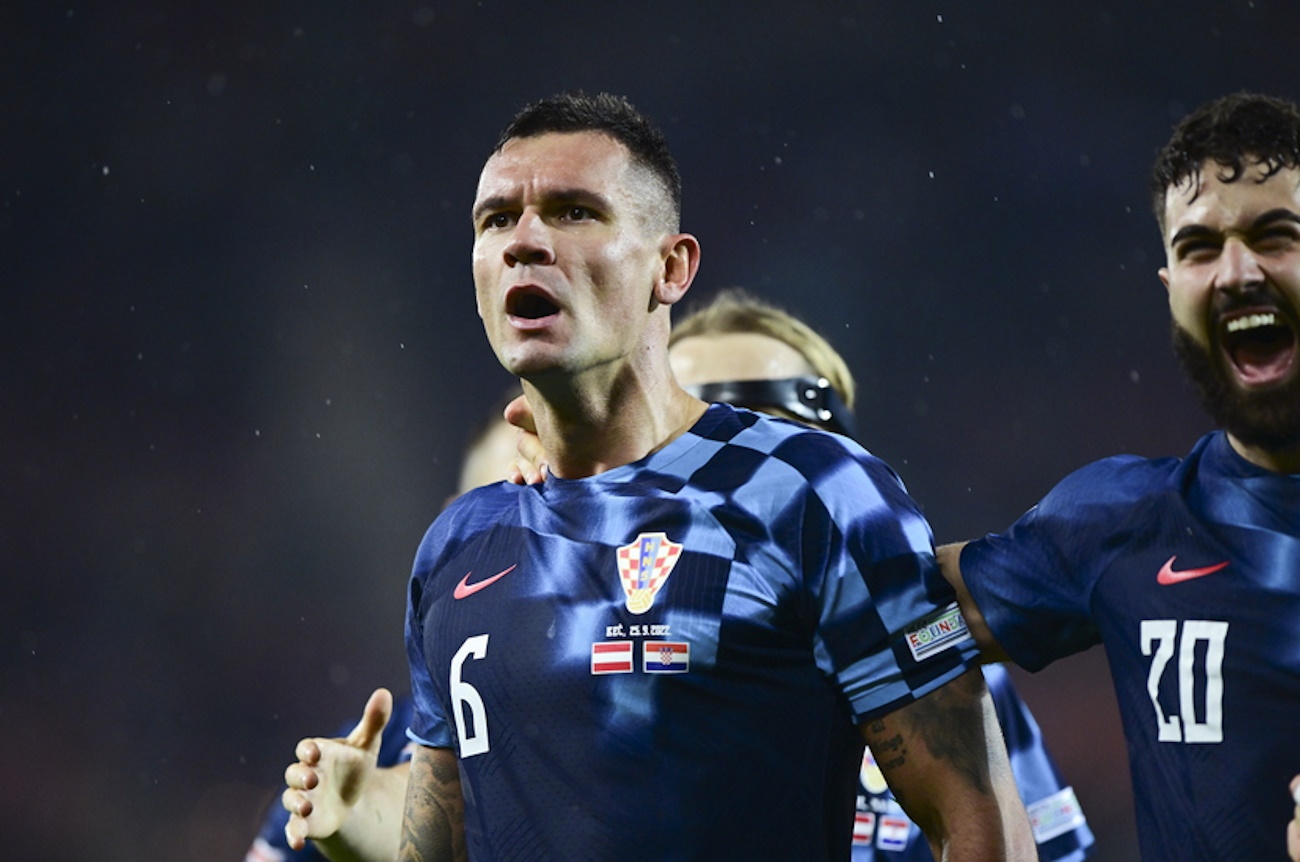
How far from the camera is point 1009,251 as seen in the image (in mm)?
8016

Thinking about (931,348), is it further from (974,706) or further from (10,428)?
(974,706)

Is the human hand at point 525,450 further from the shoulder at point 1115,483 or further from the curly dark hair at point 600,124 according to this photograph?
the shoulder at point 1115,483

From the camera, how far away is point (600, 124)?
2658 millimetres

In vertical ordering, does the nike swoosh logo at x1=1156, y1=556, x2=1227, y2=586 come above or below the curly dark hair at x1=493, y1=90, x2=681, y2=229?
below

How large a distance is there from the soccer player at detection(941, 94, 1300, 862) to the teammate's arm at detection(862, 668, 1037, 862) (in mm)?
304

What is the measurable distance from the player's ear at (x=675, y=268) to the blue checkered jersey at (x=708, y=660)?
0.34 metres

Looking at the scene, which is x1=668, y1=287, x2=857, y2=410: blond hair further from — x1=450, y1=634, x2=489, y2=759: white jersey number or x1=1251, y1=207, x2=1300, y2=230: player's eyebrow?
x1=450, y1=634, x2=489, y2=759: white jersey number

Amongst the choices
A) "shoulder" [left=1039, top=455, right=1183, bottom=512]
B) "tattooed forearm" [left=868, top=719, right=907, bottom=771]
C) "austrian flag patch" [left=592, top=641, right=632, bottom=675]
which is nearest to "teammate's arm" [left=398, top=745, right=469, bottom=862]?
"austrian flag patch" [left=592, top=641, right=632, bottom=675]

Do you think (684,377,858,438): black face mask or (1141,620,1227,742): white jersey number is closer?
(1141,620,1227,742): white jersey number

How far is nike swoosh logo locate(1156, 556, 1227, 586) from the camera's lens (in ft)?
8.11

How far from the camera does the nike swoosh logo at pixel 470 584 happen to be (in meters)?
2.55

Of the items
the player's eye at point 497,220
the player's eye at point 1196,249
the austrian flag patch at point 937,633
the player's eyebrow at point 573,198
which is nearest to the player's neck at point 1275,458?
the player's eye at point 1196,249

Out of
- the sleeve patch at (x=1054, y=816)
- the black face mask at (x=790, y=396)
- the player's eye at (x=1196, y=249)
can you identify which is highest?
the player's eye at (x=1196, y=249)

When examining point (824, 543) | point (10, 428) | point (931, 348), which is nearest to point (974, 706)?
point (824, 543)
